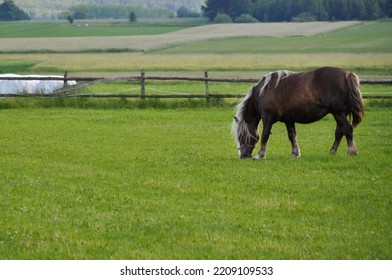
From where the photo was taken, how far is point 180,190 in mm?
12070

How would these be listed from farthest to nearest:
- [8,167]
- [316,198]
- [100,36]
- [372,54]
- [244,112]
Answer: [100,36] < [372,54] < [244,112] < [8,167] < [316,198]

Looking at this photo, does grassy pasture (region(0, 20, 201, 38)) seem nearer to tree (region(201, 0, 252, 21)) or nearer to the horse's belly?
tree (region(201, 0, 252, 21))

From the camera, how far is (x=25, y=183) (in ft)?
42.0

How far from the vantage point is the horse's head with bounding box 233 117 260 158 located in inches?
617

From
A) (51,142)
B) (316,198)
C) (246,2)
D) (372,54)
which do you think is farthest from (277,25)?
(316,198)

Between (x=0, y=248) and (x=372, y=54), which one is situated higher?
(x=0, y=248)

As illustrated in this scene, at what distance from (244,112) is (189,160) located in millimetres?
1331

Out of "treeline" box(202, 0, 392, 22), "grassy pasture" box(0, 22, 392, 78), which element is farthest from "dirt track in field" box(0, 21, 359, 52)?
"treeline" box(202, 0, 392, 22)

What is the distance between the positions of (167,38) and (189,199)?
9090 cm

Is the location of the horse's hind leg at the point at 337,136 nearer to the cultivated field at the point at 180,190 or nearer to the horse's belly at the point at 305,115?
the cultivated field at the point at 180,190

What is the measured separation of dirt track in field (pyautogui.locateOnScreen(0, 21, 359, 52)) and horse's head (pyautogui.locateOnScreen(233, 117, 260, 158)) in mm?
70215

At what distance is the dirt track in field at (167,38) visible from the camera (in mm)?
88994

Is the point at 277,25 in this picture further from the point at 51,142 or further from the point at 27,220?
the point at 27,220

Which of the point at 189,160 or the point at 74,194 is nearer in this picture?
the point at 74,194
